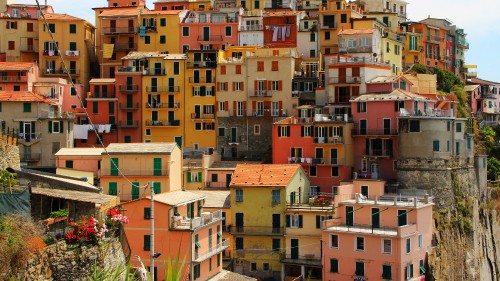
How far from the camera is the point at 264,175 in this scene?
6053cm

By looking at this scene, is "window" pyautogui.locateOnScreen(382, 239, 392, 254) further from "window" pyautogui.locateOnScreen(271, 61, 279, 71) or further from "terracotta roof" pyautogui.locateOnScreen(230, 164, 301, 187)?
"window" pyautogui.locateOnScreen(271, 61, 279, 71)

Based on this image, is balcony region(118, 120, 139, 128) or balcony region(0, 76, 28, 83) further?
balcony region(118, 120, 139, 128)

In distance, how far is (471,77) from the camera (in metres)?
106

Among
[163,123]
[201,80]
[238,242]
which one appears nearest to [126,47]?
[201,80]

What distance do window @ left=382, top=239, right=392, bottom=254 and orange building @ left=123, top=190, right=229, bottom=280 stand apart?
10.7m

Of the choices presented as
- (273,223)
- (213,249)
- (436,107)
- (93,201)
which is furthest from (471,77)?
(93,201)

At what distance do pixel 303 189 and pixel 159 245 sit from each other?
1821 centimetres

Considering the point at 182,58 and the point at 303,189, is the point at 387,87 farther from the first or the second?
the point at 182,58

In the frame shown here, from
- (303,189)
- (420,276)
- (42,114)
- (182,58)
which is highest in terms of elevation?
(182,58)

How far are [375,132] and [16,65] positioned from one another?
3328 cm

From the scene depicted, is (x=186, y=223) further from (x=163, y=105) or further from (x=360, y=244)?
(x=163, y=105)

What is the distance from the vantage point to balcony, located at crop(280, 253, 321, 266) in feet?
187

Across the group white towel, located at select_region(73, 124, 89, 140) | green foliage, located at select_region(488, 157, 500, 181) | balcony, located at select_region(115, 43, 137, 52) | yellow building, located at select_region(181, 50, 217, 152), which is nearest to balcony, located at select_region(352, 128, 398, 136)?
Answer: yellow building, located at select_region(181, 50, 217, 152)

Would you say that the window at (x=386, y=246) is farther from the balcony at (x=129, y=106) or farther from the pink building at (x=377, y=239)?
the balcony at (x=129, y=106)
